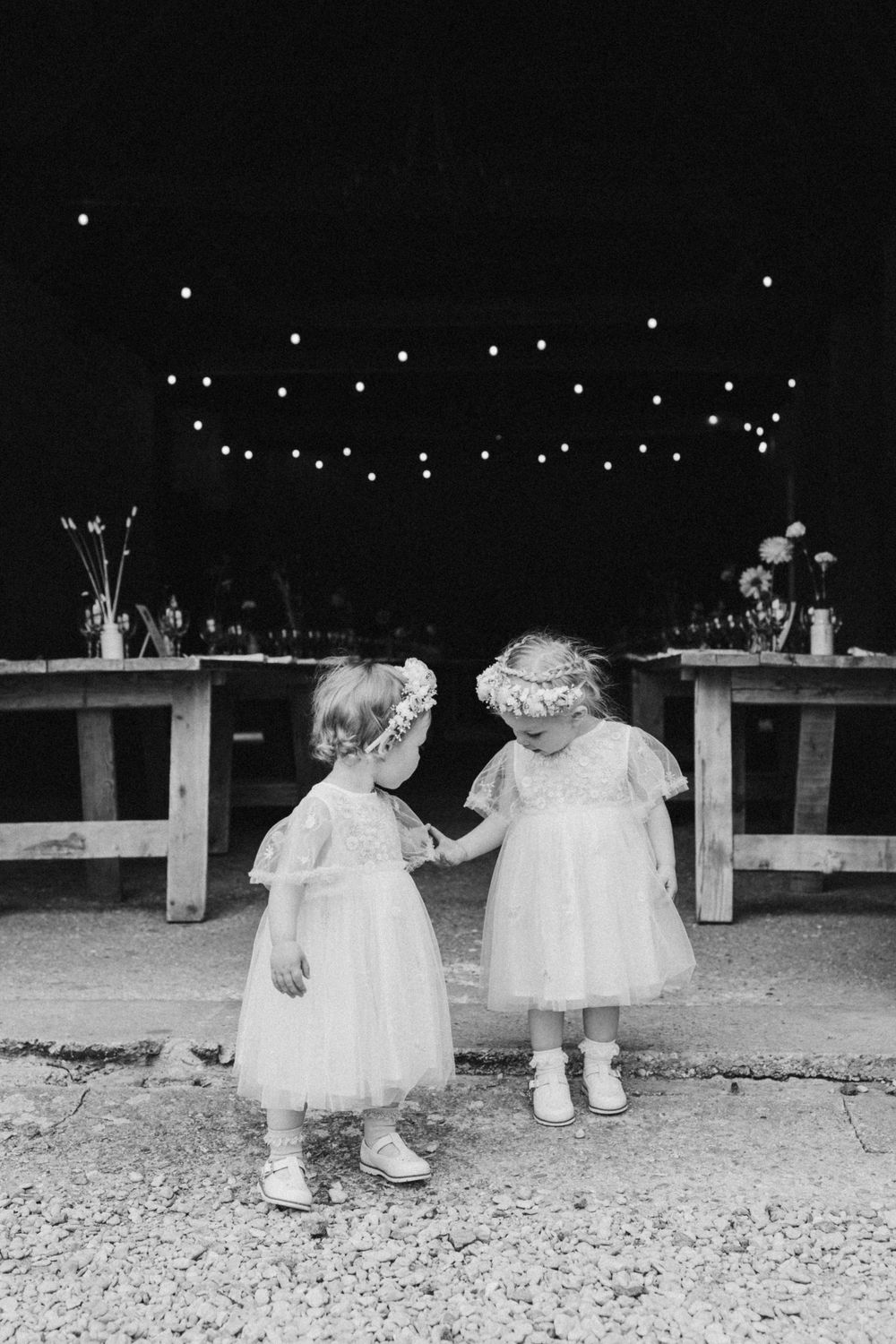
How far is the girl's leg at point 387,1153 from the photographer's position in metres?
2.28

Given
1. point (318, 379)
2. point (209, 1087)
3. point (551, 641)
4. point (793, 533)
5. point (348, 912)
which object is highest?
point (318, 379)

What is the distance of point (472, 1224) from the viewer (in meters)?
2.13

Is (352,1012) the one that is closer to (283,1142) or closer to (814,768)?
(283,1142)

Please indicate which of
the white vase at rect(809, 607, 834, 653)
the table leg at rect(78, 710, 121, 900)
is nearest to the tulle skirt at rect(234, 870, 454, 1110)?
the table leg at rect(78, 710, 121, 900)

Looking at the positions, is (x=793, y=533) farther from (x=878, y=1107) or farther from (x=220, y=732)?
(x=878, y=1107)

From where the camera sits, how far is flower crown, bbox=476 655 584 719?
2623mm

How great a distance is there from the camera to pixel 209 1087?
2.84 metres

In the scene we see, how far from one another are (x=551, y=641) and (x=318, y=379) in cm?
1091

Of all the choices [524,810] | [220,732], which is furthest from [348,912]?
[220,732]

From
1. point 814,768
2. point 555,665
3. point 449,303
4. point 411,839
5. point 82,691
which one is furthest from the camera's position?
point 449,303

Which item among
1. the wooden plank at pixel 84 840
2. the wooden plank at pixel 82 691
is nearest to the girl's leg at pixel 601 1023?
the wooden plank at pixel 84 840

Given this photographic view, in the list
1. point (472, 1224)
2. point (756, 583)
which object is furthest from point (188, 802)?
point (756, 583)

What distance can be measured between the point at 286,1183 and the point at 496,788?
1011mm

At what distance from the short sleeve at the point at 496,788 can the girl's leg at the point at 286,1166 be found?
837mm
